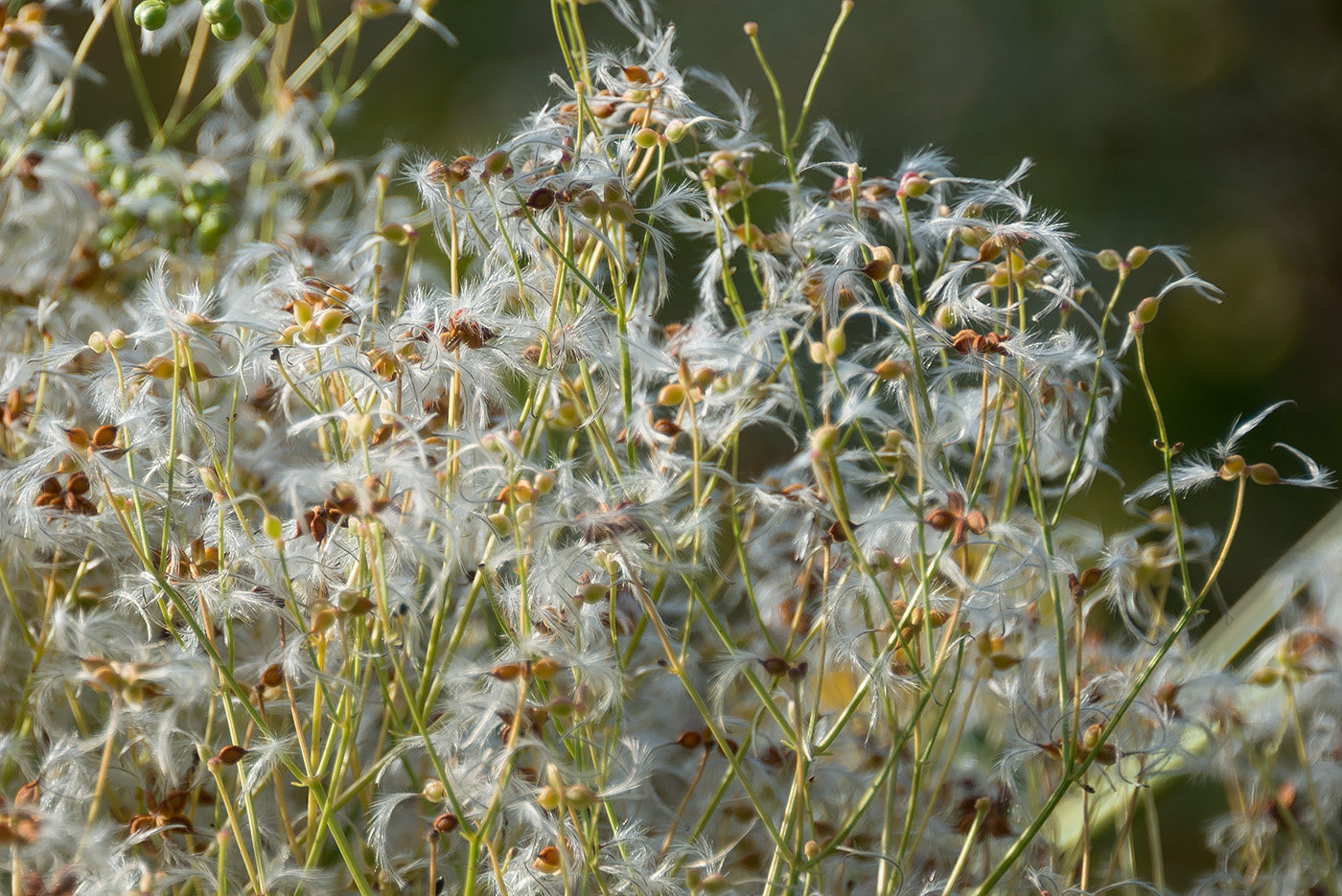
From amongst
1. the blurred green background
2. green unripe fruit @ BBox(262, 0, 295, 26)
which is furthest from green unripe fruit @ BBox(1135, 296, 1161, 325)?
the blurred green background

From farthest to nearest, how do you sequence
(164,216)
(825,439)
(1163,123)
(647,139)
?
(1163,123) < (164,216) < (647,139) < (825,439)

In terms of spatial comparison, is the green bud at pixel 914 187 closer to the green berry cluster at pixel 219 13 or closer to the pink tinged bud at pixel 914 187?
the pink tinged bud at pixel 914 187

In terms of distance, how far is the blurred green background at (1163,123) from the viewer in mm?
2398

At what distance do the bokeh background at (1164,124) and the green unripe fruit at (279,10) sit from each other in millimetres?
1784

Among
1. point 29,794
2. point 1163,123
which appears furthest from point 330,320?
point 1163,123

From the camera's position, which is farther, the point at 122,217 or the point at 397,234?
the point at 122,217

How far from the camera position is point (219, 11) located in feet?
1.87

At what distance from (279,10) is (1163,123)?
2319 millimetres

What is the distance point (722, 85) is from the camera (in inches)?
24.2

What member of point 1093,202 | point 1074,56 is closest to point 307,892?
point 1093,202

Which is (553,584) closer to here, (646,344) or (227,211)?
(646,344)

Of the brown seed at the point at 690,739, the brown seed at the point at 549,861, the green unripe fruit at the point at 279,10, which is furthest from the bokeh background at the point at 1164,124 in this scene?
the brown seed at the point at 549,861

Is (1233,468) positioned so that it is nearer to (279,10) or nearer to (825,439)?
(825,439)

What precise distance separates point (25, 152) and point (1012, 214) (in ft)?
1.74
